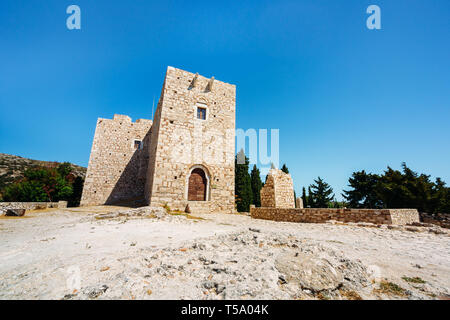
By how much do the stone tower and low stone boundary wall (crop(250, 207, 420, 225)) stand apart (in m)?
3.47

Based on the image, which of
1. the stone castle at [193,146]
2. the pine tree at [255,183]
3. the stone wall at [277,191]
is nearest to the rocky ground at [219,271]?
the stone castle at [193,146]

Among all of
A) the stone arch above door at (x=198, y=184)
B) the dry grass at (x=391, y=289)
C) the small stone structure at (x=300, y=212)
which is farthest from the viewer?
the stone arch above door at (x=198, y=184)

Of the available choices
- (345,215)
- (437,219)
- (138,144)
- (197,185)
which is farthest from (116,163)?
(437,219)

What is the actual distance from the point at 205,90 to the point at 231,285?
1249 cm

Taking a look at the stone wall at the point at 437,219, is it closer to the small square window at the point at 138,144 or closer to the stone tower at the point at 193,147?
the stone tower at the point at 193,147

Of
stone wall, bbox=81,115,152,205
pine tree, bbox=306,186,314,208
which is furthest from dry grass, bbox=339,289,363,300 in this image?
pine tree, bbox=306,186,314,208

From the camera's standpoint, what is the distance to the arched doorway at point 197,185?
11034mm

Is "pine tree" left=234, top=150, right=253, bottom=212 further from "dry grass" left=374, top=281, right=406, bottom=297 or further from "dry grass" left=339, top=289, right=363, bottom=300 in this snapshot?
"dry grass" left=339, top=289, right=363, bottom=300

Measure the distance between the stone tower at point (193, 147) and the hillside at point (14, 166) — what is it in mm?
23594

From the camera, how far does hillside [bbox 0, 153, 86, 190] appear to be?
1091 inches

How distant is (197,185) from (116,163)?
11451 mm

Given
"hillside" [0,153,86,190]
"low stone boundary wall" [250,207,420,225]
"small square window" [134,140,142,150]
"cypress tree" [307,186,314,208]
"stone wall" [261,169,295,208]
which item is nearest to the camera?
"low stone boundary wall" [250,207,420,225]

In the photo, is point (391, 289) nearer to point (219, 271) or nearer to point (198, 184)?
point (219, 271)
